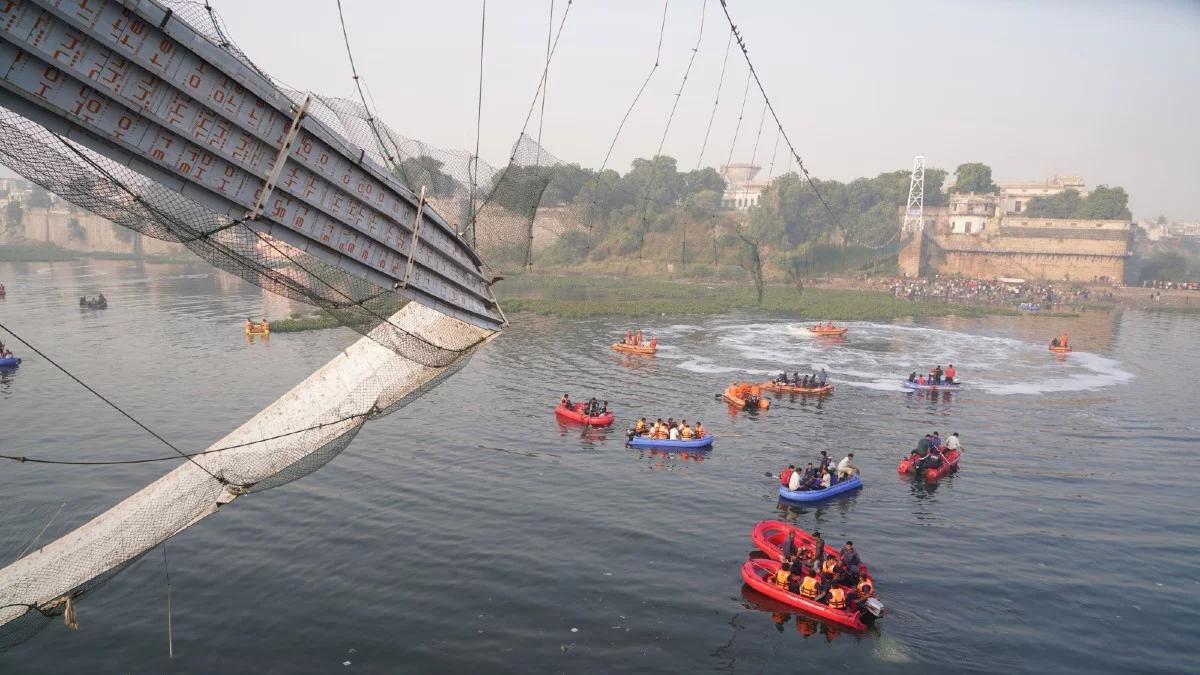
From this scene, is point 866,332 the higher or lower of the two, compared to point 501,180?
lower

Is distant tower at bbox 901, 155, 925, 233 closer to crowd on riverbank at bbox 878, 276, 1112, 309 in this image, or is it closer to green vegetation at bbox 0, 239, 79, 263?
crowd on riverbank at bbox 878, 276, 1112, 309

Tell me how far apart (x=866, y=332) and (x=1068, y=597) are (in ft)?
188

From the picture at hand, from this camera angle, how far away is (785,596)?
22.3 m

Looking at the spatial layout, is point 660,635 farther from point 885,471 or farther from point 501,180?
point 885,471

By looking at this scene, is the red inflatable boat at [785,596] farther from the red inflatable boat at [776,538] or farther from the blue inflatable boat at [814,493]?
the blue inflatable boat at [814,493]

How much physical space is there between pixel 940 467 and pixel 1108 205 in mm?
132115

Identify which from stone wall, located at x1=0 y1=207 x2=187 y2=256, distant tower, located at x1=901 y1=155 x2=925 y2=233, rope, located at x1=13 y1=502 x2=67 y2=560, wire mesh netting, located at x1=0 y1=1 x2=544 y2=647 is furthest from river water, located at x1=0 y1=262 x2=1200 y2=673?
stone wall, located at x1=0 y1=207 x2=187 y2=256

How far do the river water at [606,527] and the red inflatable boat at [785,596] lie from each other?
0.39 m

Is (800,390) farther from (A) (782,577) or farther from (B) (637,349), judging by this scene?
(A) (782,577)

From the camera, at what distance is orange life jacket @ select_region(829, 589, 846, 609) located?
2134cm

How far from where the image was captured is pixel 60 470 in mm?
31031

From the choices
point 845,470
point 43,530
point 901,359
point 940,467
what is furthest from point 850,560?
point 901,359

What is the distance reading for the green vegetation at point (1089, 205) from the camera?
13762 centimetres

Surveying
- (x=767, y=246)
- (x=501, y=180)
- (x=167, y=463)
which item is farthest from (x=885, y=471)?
(x=767, y=246)
